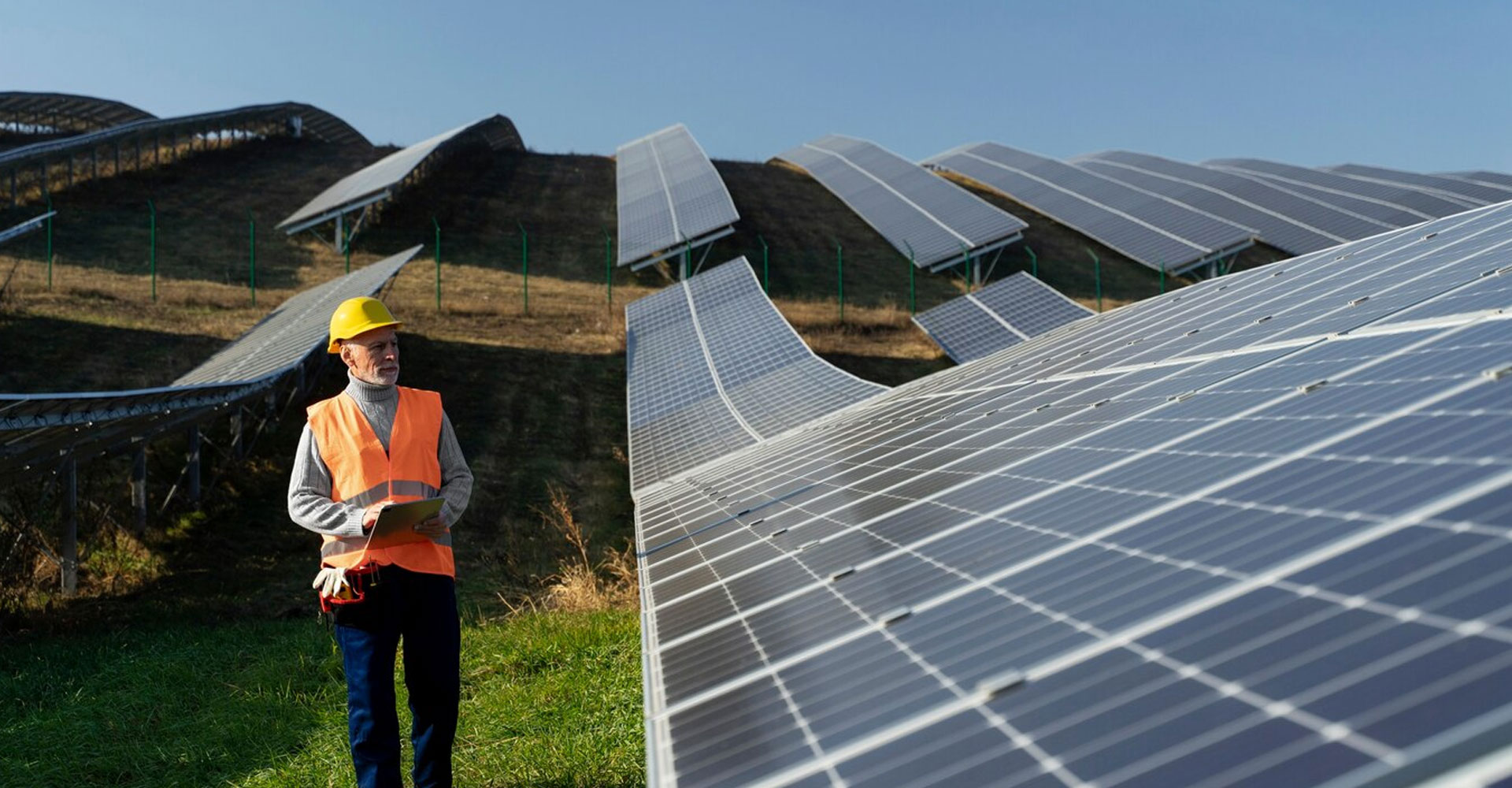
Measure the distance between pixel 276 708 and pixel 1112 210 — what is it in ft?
105

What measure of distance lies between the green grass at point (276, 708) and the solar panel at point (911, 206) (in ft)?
72.6

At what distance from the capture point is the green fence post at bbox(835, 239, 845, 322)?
26.9 meters

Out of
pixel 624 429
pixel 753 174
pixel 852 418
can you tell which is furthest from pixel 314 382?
pixel 753 174

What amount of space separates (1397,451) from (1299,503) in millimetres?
406

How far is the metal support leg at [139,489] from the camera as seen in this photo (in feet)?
44.5

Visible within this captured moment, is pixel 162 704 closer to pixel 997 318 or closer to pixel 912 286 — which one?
pixel 997 318

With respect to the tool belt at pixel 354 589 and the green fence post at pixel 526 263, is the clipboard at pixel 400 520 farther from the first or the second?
the green fence post at pixel 526 263

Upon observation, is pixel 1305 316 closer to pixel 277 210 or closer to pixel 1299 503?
pixel 1299 503

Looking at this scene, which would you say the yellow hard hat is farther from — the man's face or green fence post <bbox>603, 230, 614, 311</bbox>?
green fence post <bbox>603, 230, 614, 311</bbox>

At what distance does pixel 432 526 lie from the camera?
17.5 feet

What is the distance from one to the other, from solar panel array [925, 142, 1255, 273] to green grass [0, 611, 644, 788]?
24.7 m

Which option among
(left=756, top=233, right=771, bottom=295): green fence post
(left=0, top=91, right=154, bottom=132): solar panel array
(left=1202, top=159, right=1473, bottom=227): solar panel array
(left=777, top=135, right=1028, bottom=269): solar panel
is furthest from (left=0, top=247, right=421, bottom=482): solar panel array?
(left=0, top=91, right=154, bottom=132): solar panel array

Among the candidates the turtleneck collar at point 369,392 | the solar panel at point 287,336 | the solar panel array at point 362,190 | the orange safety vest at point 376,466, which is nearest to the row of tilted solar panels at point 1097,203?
the solar panel array at point 362,190

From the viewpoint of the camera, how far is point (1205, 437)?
463 cm
